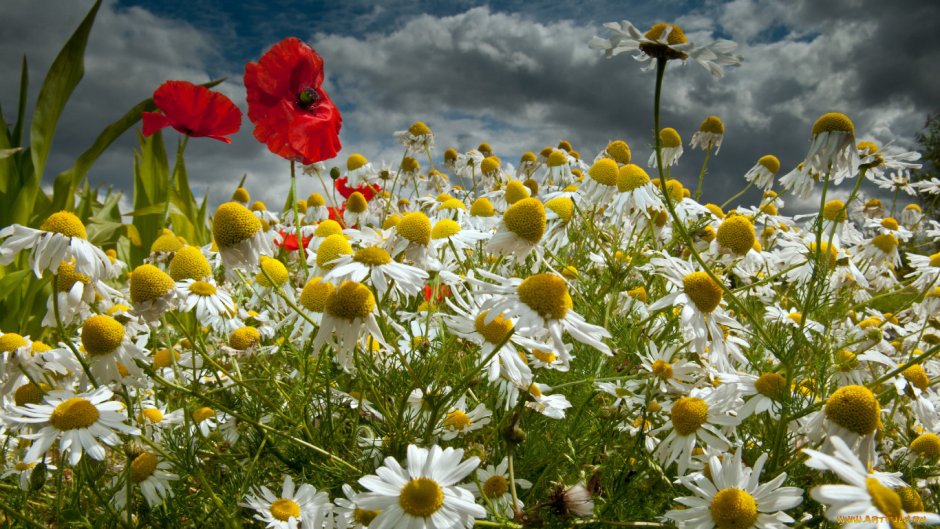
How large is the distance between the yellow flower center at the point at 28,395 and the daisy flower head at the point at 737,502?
6.13 ft

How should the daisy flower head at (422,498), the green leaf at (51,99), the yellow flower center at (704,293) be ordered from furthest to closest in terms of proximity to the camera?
the green leaf at (51,99) → the yellow flower center at (704,293) → the daisy flower head at (422,498)

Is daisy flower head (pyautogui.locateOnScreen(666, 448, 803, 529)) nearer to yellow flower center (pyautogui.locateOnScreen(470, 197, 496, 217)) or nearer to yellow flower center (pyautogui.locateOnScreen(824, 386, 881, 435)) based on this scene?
yellow flower center (pyautogui.locateOnScreen(824, 386, 881, 435))

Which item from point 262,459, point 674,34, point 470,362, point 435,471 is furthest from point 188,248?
point 674,34

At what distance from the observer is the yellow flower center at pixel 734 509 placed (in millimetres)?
1363

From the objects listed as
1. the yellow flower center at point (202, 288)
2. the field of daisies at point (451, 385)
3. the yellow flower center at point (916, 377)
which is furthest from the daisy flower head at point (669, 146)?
the yellow flower center at point (202, 288)

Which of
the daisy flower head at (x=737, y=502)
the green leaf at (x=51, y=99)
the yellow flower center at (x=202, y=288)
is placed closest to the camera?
the daisy flower head at (x=737, y=502)

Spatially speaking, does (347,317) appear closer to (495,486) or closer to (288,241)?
(495,486)

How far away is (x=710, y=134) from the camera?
3.30 m

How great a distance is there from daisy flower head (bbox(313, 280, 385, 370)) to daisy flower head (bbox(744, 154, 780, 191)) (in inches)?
102

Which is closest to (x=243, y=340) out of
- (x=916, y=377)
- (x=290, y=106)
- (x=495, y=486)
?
Answer: (x=290, y=106)

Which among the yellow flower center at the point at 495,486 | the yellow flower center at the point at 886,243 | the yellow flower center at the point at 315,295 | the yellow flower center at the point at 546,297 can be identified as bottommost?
the yellow flower center at the point at 495,486

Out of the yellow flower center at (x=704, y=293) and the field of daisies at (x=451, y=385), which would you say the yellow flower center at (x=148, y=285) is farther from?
the yellow flower center at (x=704, y=293)

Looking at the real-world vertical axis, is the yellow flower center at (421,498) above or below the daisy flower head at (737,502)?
below

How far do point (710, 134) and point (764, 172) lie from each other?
0.37 metres
